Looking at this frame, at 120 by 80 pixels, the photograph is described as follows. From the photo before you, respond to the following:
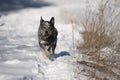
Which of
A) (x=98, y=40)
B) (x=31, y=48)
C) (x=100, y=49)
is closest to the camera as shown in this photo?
(x=100, y=49)

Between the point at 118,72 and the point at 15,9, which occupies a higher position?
the point at 15,9

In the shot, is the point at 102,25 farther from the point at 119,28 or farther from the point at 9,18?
the point at 9,18

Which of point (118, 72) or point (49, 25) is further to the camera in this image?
point (49, 25)

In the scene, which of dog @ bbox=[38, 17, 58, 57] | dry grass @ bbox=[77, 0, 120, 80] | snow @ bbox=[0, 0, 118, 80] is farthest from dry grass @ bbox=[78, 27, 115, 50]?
dog @ bbox=[38, 17, 58, 57]

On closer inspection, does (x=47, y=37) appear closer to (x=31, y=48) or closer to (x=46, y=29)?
(x=46, y=29)

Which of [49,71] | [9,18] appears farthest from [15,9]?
[49,71]

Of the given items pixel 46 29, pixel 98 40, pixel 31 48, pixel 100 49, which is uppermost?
pixel 46 29

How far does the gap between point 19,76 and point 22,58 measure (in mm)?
1517

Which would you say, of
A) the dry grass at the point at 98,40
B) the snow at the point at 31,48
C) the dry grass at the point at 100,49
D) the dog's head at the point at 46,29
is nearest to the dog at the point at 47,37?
the dog's head at the point at 46,29

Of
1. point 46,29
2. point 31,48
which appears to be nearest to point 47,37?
point 46,29

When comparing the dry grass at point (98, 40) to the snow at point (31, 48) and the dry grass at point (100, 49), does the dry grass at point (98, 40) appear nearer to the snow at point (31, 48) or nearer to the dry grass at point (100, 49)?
the dry grass at point (100, 49)

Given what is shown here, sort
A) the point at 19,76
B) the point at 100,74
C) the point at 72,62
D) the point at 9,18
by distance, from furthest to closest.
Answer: the point at 9,18, the point at 72,62, the point at 100,74, the point at 19,76

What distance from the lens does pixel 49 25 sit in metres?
7.34

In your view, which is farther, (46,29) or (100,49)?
(46,29)
